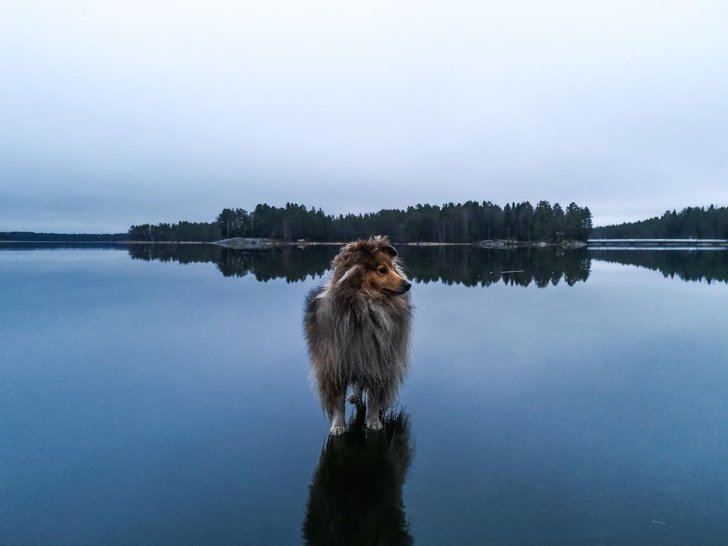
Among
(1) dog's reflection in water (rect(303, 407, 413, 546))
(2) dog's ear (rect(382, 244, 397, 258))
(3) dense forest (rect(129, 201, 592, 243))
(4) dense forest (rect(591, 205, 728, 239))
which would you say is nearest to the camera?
(1) dog's reflection in water (rect(303, 407, 413, 546))

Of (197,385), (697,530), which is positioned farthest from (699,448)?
(197,385)

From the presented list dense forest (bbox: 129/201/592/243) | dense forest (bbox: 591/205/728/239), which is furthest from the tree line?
dense forest (bbox: 591/205/728/239)

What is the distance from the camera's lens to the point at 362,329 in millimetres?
3770

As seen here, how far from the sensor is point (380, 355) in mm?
3893

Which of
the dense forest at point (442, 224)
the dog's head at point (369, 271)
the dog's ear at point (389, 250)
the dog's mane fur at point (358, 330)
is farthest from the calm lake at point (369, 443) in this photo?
the dense forest at point (442, 224)

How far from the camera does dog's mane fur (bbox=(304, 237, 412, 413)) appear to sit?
3746 millimetres

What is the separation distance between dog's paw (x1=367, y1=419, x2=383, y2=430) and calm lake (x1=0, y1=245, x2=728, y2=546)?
0.32ft

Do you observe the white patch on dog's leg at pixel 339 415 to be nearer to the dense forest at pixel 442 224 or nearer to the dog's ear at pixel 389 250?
the dog's ear at pixel 389 250

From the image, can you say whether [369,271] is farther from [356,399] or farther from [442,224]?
[442,224]

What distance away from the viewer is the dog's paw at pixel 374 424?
4066 mm

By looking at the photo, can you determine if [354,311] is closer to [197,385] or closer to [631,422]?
[197,385]

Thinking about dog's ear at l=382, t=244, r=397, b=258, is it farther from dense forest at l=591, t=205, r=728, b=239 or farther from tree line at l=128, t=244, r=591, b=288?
dense forest at l=591, t=205, r=728, b=239

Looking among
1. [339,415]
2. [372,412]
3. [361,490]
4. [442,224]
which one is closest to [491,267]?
[372,412]

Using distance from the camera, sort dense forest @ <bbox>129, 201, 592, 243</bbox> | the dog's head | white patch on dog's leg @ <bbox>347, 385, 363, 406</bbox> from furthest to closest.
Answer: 1. dense forest @ <bbox>129, 201, 592, 243</bbox>
2. white patch on dog's leg @ <bbox>347, 385, 363, 406</bbox>
3. the dog's head
